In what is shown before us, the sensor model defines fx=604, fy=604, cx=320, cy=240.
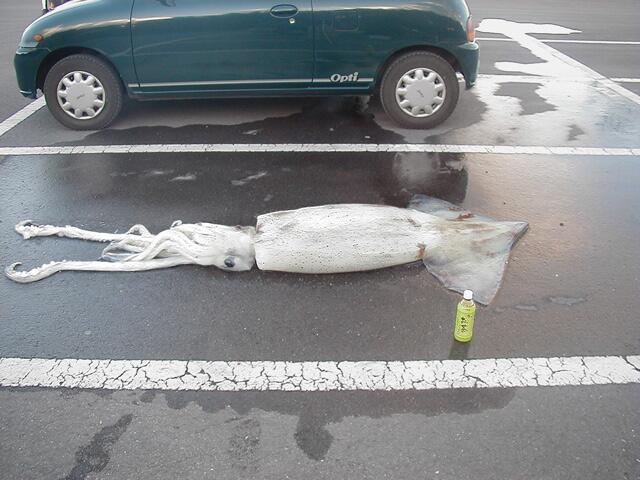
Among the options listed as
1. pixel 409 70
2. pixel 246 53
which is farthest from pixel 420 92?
pixel 246 53

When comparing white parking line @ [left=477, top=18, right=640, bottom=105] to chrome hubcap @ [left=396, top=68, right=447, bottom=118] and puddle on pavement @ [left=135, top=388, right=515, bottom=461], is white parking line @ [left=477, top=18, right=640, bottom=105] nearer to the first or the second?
chrome hubcap @ [left=396, top=68, right=447, bottom=118]

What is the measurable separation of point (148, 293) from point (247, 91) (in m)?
3.17

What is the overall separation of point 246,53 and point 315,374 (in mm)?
4027

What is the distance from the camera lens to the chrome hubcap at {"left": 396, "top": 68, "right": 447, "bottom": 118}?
6379 mm

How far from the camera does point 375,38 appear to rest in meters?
6.18

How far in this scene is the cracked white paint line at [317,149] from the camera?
6086 millimetres

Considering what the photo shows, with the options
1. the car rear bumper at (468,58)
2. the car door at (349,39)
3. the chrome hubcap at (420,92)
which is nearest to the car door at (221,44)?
the car door at (349,39)

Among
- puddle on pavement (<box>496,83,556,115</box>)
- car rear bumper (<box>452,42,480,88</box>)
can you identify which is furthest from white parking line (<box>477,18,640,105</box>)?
car rear bumper (<box>452,42,480,88</box>)

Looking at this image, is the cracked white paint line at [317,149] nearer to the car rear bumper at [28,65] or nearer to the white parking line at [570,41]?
the car rear bumper at [28,65]

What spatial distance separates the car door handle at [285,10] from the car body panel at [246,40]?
0.03ft

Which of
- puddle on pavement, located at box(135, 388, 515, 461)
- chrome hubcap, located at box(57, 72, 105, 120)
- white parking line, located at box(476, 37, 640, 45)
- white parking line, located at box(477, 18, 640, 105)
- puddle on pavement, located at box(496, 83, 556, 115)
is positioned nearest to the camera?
puddle on pavement, located at box(135, 388, 515, 461)

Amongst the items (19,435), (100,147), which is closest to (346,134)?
(100,147)

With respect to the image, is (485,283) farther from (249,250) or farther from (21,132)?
(21,132)

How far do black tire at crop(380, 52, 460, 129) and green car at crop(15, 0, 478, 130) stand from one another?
0.04 ft
